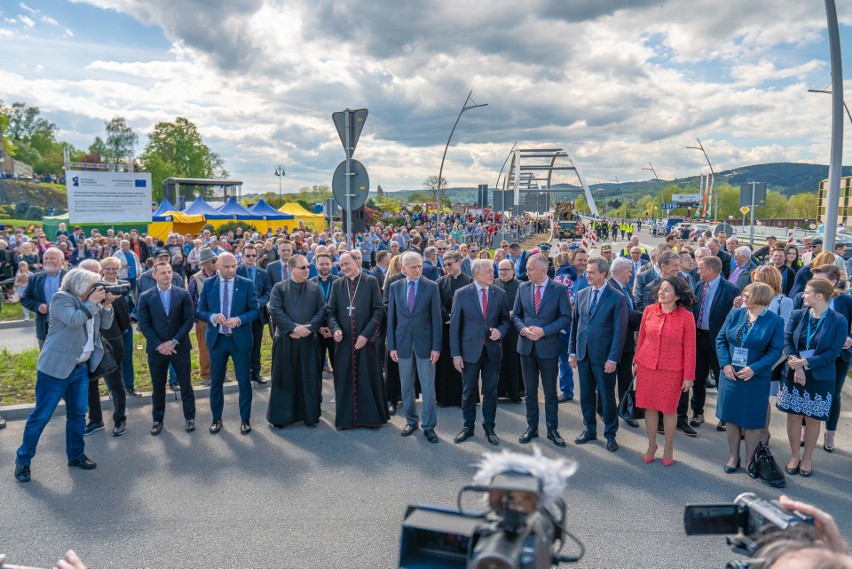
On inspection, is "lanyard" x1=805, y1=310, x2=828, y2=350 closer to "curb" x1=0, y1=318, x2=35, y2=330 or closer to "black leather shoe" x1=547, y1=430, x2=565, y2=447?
"black leather shoe" x1=547, y1=430, x2=565, y2=447

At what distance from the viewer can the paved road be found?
3.96 meters

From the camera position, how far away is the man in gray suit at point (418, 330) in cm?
623

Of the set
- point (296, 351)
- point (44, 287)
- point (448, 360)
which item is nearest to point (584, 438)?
point (448, 360)

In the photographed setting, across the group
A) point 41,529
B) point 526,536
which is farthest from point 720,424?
point 41,529

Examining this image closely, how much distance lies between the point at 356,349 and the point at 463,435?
157cm

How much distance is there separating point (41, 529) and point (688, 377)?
219 inches

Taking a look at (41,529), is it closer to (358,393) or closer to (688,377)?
(358,393)

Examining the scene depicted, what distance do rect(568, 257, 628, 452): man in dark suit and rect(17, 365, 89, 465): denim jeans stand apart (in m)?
4.95

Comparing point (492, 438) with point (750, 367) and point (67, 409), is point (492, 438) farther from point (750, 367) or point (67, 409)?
point (67, 409)

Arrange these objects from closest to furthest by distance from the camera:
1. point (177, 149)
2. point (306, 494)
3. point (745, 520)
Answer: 1. point (745, 520)
2. point (306, 494)
3. point (177, 149)

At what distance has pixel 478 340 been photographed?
6.08 meters

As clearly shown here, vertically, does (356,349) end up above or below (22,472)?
above

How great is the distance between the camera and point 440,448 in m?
5.88

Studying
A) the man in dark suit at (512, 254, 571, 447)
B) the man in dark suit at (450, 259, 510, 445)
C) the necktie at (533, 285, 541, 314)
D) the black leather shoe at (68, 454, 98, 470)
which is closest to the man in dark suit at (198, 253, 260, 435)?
the black leather shoe at (68, 454, 98, 470)
